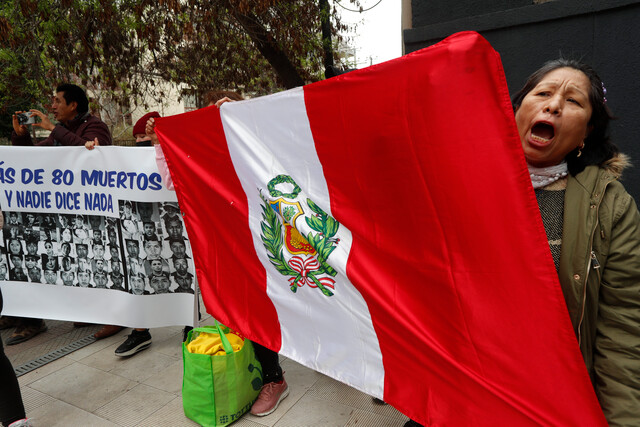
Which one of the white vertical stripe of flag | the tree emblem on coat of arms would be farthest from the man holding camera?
the tree emblem on coat of arms

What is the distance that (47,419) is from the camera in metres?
2.53

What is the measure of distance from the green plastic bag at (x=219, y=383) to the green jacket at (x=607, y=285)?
67.8 inches

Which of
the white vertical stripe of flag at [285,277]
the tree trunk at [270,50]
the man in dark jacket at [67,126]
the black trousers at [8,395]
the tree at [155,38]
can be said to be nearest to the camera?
the white vertical stripe of flag at [285,277]

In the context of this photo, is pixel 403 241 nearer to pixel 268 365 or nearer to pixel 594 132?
pixel 594 132

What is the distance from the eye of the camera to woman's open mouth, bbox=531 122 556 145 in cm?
135

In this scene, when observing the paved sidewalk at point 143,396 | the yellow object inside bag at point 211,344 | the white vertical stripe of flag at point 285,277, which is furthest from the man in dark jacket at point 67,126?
the yellow object inside bag at point 211,344

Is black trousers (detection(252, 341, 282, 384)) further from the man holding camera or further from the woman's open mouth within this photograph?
the man holding camera

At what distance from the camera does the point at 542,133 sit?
1.39 metres

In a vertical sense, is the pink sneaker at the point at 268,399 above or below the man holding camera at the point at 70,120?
below

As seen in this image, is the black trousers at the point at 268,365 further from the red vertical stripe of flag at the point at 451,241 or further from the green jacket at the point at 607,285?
the green jacket at the point at 607,285

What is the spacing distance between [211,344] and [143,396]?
868mm

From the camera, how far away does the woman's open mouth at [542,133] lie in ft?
4.42

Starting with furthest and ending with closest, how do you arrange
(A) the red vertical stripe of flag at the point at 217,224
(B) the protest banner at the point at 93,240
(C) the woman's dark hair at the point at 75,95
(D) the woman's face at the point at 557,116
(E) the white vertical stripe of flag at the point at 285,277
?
(C) the woman's dark hair at the point at 75,95 < (B) the protest banner at the point at 93,240 < (A) the red vertical stripe of flag at the point at 217,224 < (E) the white vertical stripe of flag at the point at 285,277 < (D) the woman's face at the point at 557,116

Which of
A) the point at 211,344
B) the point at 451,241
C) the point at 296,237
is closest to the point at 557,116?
the point at 451,241
